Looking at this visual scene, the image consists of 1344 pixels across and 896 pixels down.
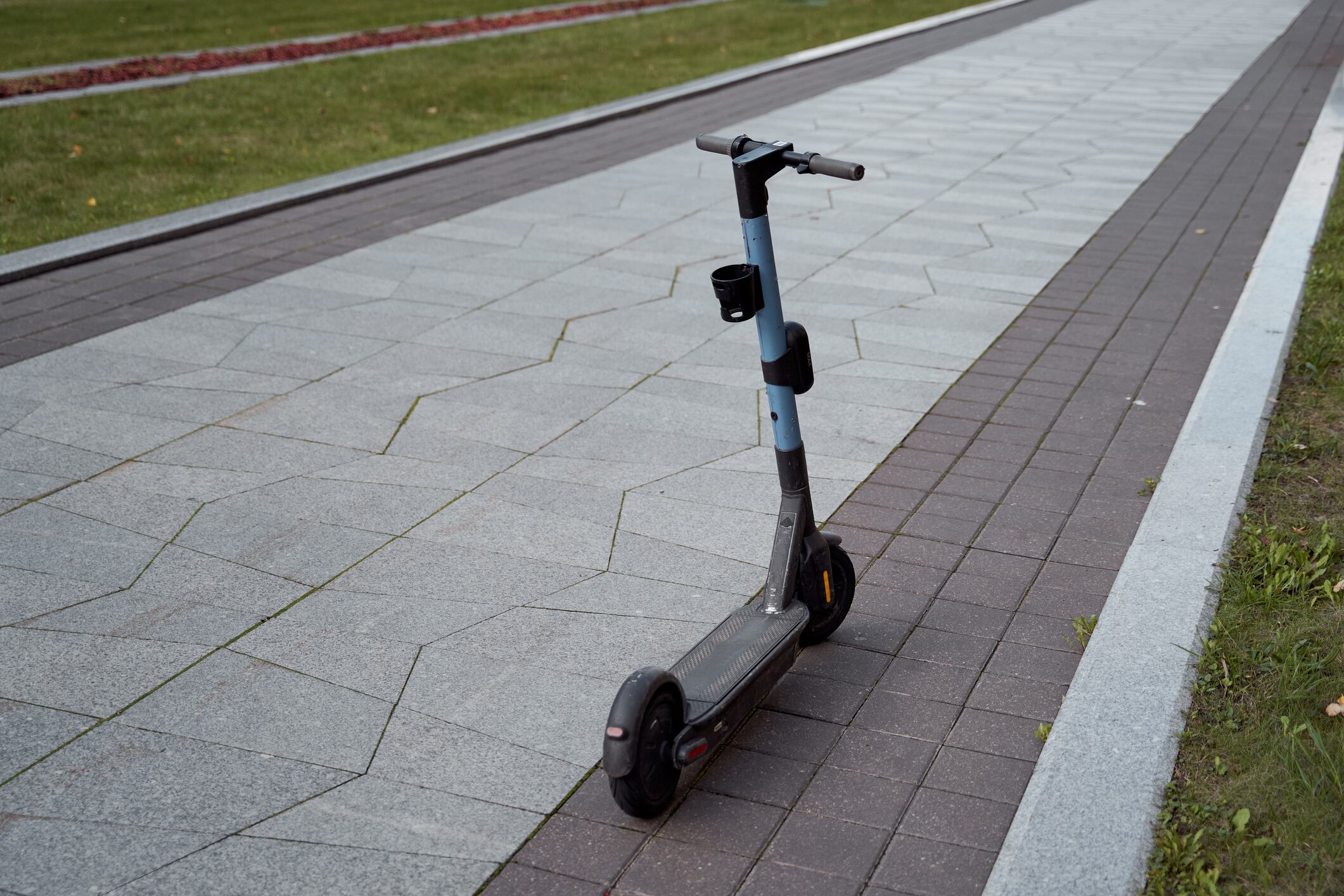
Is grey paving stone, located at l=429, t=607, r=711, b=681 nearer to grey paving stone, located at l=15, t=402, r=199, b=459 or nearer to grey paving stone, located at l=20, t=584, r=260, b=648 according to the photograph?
grey paving stone, located at l=20, t=584, r=260, b=648

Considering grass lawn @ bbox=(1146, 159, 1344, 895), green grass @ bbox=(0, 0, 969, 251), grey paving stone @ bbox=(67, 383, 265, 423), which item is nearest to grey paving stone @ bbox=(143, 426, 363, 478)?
grey paving stone @ bbox=(67, 383, 265, 423)

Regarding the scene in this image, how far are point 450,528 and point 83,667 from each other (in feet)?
4.29

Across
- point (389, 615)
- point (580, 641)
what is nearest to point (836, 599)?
point (580, 641)

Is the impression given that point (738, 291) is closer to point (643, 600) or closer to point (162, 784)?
point (643, 600)

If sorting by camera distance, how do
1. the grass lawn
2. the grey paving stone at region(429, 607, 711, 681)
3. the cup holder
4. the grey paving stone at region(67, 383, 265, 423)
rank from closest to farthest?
the grass lawn, the cup holder, the grey paving stone at region(429, 607, 711, 681), the grey paving stone at region(67, 383, 265, 423)

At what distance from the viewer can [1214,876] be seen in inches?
106

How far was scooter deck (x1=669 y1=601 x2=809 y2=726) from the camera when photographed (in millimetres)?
3146

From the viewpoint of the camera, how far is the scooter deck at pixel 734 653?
10.3 feet

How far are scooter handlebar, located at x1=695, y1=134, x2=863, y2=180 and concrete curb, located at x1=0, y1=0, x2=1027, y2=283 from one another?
575cm

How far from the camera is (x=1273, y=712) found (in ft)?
10.8

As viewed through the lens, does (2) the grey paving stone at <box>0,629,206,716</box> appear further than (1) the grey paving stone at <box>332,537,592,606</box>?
No

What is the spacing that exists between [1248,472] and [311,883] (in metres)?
3.63

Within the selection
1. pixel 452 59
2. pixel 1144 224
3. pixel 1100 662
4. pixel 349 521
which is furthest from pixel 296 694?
pixel 452 59

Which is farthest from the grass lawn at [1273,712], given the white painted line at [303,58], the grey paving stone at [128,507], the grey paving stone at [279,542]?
the white painted line at [303,58]
